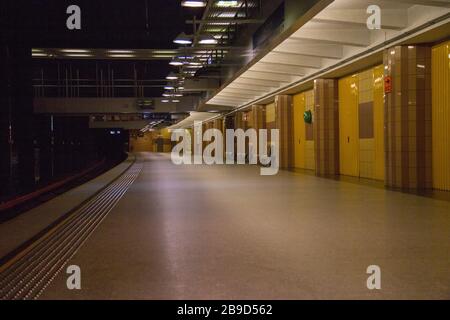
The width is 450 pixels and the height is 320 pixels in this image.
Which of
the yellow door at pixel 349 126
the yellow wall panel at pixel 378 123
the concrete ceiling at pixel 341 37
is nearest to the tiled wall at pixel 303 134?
the concrete ceiling at pixel 341 37

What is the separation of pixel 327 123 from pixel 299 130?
4.45 metres

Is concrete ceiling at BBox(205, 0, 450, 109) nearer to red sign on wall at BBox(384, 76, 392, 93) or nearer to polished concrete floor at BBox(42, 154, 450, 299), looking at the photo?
red sign on wall at BBox(384, 76, 392, 93)

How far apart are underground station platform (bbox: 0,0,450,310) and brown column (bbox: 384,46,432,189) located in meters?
0.03

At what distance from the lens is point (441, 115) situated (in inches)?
462

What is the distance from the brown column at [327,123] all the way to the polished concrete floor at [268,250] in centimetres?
755

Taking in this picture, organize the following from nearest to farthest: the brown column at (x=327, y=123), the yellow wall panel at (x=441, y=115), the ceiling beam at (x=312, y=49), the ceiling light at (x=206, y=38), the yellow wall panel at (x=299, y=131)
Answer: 1. the yellow wall panel at (x=441, y=115)
2. the ceiling beam at (x=312, y=49)
3. the ceiling light at (x=206, y=38)
4. the brown column at (x=327, y=123)
5. the yellow wall panel at (x=299, y=131)

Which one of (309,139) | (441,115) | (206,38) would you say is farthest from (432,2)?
(309,139)

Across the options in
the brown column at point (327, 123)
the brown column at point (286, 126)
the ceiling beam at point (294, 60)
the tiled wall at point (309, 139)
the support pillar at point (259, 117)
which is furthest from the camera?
the support pillar at point (259, 117)

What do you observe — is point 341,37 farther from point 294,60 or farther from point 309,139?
point 309,139

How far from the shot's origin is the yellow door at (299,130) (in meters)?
22.1

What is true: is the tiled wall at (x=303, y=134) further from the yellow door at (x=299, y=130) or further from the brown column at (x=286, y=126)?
the brown column at (x=286, y=126)

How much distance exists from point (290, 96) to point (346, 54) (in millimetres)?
8107
